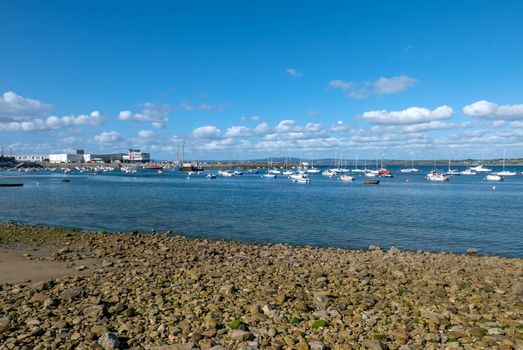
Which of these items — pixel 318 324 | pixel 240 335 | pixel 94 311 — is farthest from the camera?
pixel 94 311

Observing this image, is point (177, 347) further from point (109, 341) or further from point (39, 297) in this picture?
point (39, 297)

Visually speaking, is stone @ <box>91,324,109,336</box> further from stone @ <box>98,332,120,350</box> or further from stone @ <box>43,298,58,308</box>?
stone @ <box>43,298,58,308</box>

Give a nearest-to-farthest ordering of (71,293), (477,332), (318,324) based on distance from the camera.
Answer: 1. (477,332)
2. (318,324)
3. (71,293)

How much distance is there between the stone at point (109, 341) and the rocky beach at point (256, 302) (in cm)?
3

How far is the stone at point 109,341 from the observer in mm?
10061

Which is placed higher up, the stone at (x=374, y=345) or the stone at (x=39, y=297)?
the stone at (x=374, y=345)

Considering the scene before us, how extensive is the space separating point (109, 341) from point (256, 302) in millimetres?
4643

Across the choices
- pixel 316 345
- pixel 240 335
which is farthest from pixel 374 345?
pixel 240 335

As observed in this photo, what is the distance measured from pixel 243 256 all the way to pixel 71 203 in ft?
140

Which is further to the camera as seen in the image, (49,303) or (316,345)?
(49,303)

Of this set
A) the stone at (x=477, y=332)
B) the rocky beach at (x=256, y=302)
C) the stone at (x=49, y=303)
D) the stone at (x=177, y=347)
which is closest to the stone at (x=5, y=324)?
the rocky beach at (x=256, y=302)

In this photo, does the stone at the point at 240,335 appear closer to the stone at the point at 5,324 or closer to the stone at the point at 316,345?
the stone at the point at 316,345

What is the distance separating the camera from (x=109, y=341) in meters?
10.2

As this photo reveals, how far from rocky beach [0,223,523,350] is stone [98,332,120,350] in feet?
0.10
